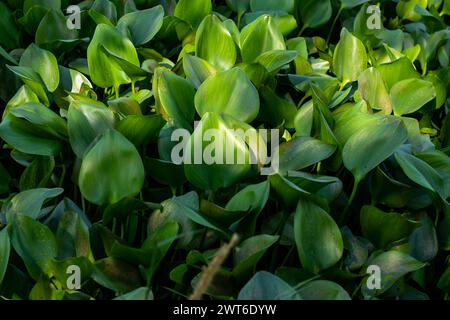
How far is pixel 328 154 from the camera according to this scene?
4.61 ft

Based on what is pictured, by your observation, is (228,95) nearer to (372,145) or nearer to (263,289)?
(372,145)

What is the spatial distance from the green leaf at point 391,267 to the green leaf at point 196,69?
0.53 metres

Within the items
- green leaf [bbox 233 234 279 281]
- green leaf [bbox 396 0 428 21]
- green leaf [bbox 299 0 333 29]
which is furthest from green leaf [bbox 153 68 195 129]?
green leaf [bbox 396 0 428 21]

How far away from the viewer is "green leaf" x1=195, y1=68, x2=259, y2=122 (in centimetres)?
146

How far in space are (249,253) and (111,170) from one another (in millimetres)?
271

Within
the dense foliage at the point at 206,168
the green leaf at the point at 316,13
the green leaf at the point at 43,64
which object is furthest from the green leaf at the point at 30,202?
the green leaf at the point at 316,13

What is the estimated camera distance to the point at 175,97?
1521 millimetres

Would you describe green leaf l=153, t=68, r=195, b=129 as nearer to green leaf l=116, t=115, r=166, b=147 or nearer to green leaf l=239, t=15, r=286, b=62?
green leaf l=116, t=115, r=166, b=147

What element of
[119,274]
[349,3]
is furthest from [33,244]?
[349,3]

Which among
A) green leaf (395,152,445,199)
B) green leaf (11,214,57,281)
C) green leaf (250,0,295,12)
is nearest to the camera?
green leaf (11,214,57,281)

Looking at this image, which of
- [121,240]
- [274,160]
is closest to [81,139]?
[121,240]

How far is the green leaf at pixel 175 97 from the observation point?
150 centimetres

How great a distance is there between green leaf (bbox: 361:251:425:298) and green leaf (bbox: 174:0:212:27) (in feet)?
2.89

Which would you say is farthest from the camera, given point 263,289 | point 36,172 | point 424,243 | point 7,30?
point 7,30
